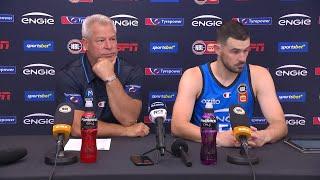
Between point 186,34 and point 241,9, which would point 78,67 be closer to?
point 186,34

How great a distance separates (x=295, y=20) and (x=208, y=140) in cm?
226

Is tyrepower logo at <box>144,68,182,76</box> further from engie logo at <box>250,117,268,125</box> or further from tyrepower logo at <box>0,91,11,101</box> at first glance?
tyrepower logo at <box>0,91,11,101</box>

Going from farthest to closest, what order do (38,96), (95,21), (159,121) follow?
(38,96) → (95,21) → (159,121)

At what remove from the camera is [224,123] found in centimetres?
271

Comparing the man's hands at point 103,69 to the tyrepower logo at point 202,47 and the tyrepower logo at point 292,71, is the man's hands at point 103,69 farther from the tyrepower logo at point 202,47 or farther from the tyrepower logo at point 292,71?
the tyrepower logo at point 292,71

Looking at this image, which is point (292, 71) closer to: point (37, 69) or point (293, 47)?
point (293, 47)

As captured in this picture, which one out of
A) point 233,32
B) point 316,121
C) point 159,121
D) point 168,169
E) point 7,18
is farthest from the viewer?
point 316,121

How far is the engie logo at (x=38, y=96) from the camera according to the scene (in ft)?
12.4

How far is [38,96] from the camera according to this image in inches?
149

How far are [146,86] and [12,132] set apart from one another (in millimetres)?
1185

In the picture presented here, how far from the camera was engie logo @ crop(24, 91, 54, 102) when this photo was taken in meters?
3.78

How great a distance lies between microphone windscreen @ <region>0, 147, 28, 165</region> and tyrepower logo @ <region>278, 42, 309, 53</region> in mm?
2571

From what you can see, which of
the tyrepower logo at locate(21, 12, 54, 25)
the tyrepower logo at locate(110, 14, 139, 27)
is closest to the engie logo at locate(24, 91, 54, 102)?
the tyrepower logo at locate(21, 12, 54, 25)

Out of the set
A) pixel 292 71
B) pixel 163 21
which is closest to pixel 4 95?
pixel 163 21
